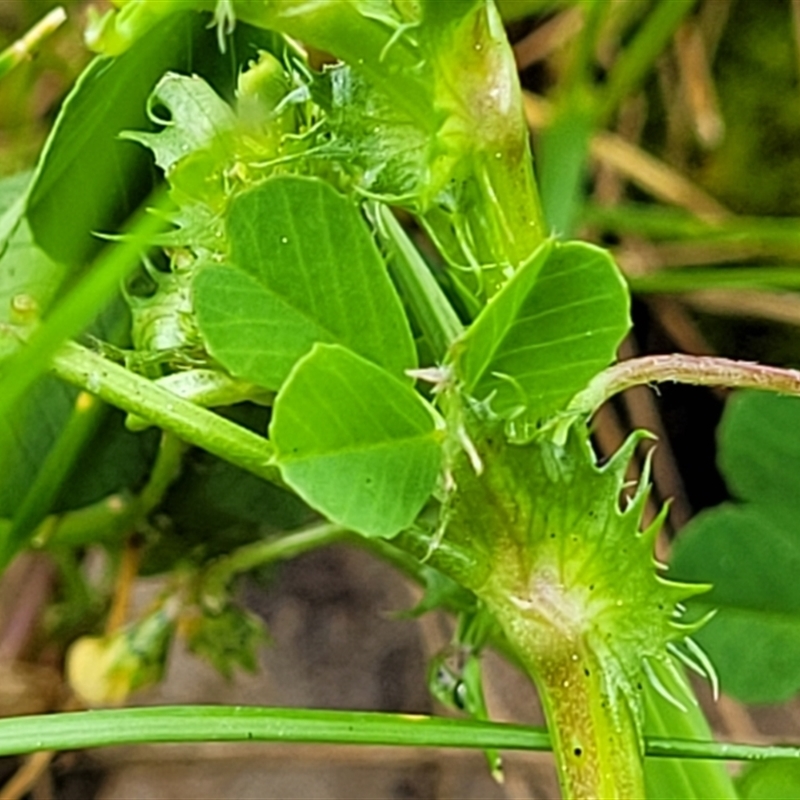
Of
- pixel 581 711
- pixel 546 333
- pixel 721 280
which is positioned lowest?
pixel 721 280

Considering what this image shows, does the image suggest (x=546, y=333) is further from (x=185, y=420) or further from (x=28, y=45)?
(x=28, y=45)

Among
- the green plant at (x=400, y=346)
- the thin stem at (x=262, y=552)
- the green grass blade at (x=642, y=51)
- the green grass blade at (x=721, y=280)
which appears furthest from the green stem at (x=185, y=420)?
the green grass blade at (x=642, y=51)

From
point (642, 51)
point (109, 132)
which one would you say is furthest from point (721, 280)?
point (109, 132)

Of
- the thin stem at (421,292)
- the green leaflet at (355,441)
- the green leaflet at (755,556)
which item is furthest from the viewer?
the green leaflet at (755,556)

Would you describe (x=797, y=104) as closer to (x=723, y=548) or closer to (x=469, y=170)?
(x=723, y=548)

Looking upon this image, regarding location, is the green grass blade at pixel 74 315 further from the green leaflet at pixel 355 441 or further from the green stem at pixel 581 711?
the green stem at pixel 581 711

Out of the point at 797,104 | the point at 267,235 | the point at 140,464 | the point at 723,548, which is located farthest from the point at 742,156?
the point at 267,235

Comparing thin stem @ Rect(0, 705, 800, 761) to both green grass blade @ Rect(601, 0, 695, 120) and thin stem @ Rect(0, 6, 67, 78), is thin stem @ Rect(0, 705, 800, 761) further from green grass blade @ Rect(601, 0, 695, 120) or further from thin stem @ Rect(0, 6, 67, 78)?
green grass blade @ Rect(601, 0, 695, 120)
